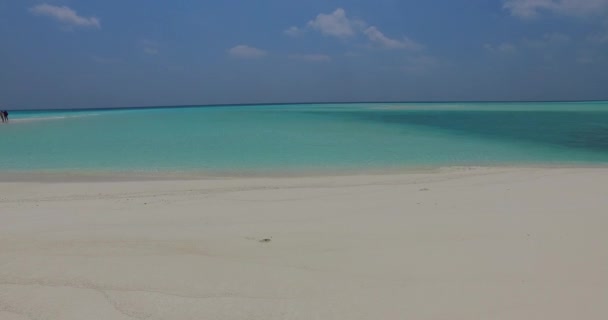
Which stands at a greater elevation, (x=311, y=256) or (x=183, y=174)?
(x=311, y=256)

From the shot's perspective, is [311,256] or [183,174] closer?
[311,256]

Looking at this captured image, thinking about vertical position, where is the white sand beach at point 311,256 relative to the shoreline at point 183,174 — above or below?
above

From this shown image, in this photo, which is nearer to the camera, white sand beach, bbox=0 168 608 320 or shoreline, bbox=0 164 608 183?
white sand beach, bbox=0 168 608 320

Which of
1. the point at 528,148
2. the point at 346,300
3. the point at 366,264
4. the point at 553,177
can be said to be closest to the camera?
the point at 346,300

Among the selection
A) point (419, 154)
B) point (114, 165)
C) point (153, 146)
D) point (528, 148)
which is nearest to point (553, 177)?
point (419, 154)

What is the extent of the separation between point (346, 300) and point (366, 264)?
68 cm

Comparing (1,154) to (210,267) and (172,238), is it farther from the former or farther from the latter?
(210,267)

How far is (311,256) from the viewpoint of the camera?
3.64m

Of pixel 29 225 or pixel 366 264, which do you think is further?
pixel 29 225

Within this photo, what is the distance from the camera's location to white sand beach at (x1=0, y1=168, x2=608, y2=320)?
2.72 meters

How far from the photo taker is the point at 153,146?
16312 mm

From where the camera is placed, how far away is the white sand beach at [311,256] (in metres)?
2.72

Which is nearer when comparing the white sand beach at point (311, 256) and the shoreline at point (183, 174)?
the white sand beach at point (311, 256)

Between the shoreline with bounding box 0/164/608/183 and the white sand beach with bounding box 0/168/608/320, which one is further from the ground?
the white sand beach with bounding box 0/168/608/320
